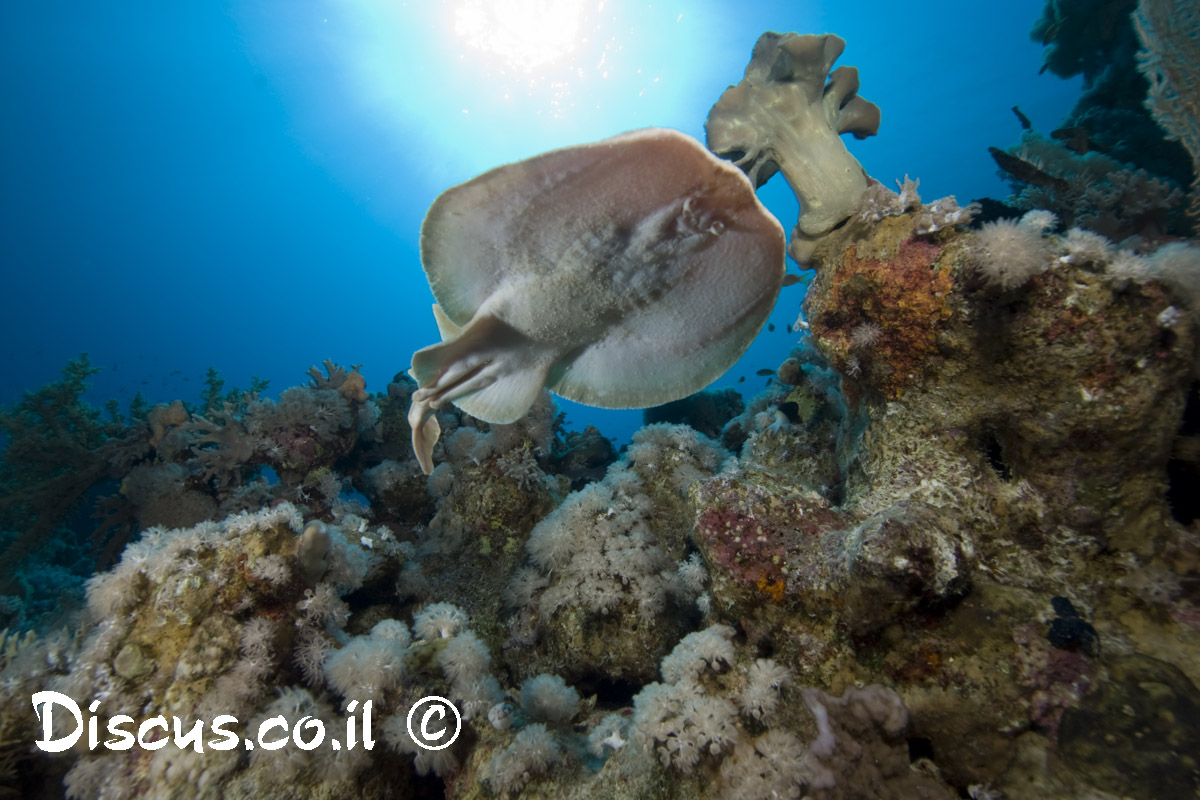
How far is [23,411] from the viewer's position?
7.59 meters

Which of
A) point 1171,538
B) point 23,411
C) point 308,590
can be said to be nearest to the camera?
point 1171,538

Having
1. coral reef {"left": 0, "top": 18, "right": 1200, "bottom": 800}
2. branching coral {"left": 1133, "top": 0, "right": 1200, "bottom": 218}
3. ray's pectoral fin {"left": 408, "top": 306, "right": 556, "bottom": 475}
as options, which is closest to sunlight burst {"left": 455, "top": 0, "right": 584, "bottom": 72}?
branching coral {"left": 1133, "top": 0, "right": 1200, "bottom": 218}

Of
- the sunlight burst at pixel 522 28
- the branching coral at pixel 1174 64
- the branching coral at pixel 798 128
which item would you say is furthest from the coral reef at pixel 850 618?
the sunlight burst at pixel 522 28

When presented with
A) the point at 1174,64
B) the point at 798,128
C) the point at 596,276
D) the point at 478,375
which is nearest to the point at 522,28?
the point at 1174,64

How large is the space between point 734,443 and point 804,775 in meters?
4.48

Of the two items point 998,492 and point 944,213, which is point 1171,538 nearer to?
point 998,492

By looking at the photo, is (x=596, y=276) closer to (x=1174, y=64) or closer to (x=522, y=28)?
(x=1174, y=64)

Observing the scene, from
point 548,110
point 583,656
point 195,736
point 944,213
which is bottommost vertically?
point 583,656

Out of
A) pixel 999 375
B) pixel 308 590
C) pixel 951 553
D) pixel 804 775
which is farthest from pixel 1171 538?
pixel 308 590

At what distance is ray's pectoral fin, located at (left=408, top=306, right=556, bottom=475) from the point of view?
112 inches

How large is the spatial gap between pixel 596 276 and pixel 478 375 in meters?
1.07

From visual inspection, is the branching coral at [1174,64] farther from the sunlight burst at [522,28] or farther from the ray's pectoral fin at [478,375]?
the sunlight burst at [522,28]

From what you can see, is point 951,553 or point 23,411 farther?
point 23,411

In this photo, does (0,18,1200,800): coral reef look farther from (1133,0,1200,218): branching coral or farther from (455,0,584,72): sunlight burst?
(455,0,584,72): sunlight burst
